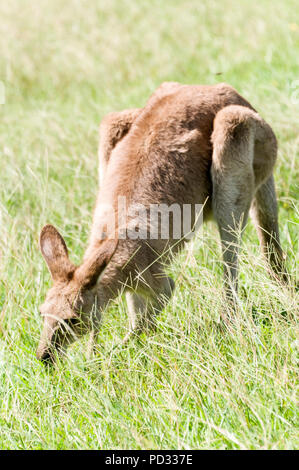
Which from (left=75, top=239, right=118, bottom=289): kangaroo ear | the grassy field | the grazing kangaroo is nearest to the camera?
the grassy field

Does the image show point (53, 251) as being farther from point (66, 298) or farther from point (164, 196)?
point (164, 196)

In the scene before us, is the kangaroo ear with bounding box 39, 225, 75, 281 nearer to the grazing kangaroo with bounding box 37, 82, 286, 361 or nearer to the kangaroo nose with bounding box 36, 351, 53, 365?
the grazing kangaroo with bounding box 37, 82, 286, 361

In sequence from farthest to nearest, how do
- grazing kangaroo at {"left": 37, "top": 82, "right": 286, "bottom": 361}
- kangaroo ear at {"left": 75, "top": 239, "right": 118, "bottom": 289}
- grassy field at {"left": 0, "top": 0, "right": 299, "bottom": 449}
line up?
grazing kangaroo at {"left": 37, "top": 82, "right": 286, "bottom": 361} → kangaroo ear at {"left": 75, "top": 239, "right": 118, "bottom": 289} → grassy field at {"left": 0, "top": 0, "right": 299, "bottom": 449}

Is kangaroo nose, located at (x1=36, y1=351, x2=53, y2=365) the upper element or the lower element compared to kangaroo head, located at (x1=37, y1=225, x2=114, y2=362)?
lower

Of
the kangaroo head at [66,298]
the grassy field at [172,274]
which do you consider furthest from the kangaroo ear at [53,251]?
the grassy field at [172,274]

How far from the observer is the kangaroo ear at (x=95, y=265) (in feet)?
12.7

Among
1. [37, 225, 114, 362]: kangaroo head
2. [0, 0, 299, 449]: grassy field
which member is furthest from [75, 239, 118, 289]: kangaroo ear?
[0, 0, 299, 449]: grassy field

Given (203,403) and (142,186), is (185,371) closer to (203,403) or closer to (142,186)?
(203,403)

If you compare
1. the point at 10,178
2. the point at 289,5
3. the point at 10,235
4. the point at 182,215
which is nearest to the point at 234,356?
the point at 182,215

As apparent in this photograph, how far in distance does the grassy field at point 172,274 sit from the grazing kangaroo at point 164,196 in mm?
136

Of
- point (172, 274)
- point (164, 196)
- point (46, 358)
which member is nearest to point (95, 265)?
point (46, 358)

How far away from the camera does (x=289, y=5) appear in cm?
934

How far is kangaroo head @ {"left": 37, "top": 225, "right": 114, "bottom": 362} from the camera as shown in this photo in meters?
3.90

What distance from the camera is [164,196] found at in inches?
176
